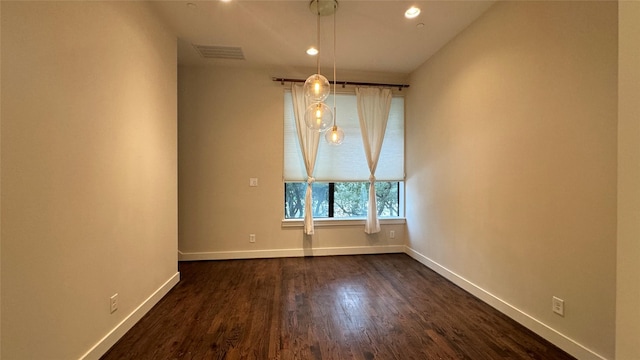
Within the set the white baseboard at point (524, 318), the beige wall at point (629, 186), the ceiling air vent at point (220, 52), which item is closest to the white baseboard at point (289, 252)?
the white baseboard at point (524, 318)

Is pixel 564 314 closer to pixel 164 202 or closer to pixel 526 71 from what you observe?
pixel 526 71

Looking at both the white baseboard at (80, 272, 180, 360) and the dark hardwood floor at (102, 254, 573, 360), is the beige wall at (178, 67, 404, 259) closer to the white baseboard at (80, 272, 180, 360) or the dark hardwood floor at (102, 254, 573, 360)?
the dark hardwood floor at (102, 254, 573, 360)

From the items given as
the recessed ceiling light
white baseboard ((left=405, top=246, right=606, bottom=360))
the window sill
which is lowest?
white baseboard ((left=405, top=246, right=606, bottom=360))

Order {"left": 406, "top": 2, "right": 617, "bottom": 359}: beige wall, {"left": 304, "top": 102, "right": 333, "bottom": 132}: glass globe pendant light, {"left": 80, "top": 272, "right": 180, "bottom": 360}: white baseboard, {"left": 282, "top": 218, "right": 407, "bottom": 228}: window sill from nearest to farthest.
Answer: {"left": 406, "top": 2, "right": 617, "bottom": 359}: beige wall, {"left": 80, "top": 272, "right": 180, "bottom": 360}: white baseboard, {"left": 304, "top": 102, "right": 333, "bottom": 132}: glass globe pendant light, {"left": 282, "top": 218, "right": 407, "bottom": 228}: window sill

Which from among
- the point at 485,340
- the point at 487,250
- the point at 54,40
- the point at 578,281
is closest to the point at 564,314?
the point at 578,281

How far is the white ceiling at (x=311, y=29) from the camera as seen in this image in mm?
2494

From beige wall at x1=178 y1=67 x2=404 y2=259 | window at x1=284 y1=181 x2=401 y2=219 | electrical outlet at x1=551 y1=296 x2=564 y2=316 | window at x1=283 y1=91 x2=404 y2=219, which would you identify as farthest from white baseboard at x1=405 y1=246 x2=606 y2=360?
beige wall at x1=178 y1=67 x2=404 y2=259

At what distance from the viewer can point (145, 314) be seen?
2346 mm

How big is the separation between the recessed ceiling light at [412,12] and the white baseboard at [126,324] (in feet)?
12.2

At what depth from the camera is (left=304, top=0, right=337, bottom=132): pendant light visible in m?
2.26

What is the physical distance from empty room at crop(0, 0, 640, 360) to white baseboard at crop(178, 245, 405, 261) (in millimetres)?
32

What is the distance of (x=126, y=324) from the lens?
2.08m

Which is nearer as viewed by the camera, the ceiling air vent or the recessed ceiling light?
the recessed ceiling light

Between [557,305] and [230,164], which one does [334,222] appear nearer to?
[230,164]
